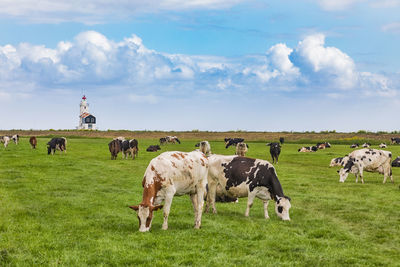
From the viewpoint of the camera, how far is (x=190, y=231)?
1256 centimetres

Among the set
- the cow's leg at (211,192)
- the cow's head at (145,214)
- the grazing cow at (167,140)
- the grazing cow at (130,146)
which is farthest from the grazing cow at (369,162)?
the grazing cow at (167,140)

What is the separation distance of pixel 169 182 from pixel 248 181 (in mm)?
3980

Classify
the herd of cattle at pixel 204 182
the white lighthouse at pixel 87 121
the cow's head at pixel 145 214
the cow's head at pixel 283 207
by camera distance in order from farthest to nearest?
A: the white lighthouse at pixel 87 121 → the cow's head at pixel 283 207 → the herd of cattle at pixel 204 182 → the cow's head at pixel 145 214

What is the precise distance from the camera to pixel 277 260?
395 inches

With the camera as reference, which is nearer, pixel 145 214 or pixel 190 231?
pixel 145 214

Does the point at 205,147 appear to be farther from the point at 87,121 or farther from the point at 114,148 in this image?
the point at 87,121

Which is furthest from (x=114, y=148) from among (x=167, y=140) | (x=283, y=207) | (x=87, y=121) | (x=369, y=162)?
(x=87, y=121)

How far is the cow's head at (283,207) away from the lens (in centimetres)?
1495

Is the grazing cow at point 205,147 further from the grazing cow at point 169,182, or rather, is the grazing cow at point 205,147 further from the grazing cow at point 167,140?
the grazing cow at point 167,140

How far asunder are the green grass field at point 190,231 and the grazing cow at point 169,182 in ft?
2.00

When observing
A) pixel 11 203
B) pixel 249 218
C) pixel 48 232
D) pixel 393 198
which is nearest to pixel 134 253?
pixel 48 232

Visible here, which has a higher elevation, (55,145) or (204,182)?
(55,145)

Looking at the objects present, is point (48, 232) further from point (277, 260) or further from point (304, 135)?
point (304, 135)

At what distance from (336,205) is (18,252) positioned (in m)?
13.4
